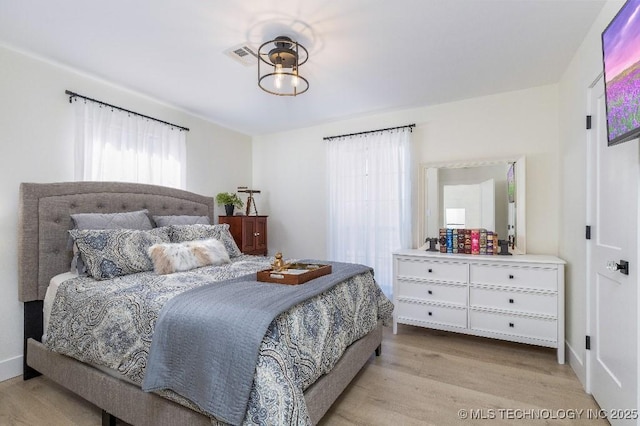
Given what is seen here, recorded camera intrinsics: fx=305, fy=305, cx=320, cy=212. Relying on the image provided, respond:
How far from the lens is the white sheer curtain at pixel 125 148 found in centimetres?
267

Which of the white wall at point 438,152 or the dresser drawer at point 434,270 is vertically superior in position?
the white wall at point 438,152

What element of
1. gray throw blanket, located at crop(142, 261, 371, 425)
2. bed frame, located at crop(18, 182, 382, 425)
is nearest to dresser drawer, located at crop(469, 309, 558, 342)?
bed frame, located at crop(18, 182, 382, 425)

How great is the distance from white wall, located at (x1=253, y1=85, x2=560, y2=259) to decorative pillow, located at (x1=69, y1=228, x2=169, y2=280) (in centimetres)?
221

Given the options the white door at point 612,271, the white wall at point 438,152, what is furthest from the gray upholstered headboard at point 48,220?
the white door at point 612,271

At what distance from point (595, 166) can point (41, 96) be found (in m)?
4.06

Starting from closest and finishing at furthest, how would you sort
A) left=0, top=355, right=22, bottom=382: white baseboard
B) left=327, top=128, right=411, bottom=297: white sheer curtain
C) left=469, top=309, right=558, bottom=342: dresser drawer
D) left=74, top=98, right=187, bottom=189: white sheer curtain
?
left=0, top=355, right=22, bottom=382: white baseboard < left=469, top=309, right=558, bottom=342: dresser drawer < left=74, top=98, right=187, bottom=189: white sheer curtain < left=327, top=128, right=411, bottom=297: white sheer curtain

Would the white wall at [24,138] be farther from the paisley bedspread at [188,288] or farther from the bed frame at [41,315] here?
the paisley bedspread at [188,288]

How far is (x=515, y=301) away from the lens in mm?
2635

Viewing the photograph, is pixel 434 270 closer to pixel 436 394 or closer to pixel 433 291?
pixel 433 291

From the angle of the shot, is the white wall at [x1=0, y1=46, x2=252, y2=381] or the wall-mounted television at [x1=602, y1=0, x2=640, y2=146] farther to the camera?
the white wall at [x1=0, y1=46, x2=252, y2=381]

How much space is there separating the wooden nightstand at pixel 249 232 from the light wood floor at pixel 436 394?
81.5 inches

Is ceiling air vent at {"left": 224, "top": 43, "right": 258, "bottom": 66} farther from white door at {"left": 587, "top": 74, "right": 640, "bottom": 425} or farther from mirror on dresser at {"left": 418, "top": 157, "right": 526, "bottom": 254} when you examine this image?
white door at {"left": 587, "top": 74, "right": 640, "bottom": 425}

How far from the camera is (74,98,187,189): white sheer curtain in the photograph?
2.67 meters

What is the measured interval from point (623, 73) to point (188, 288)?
2.32m
